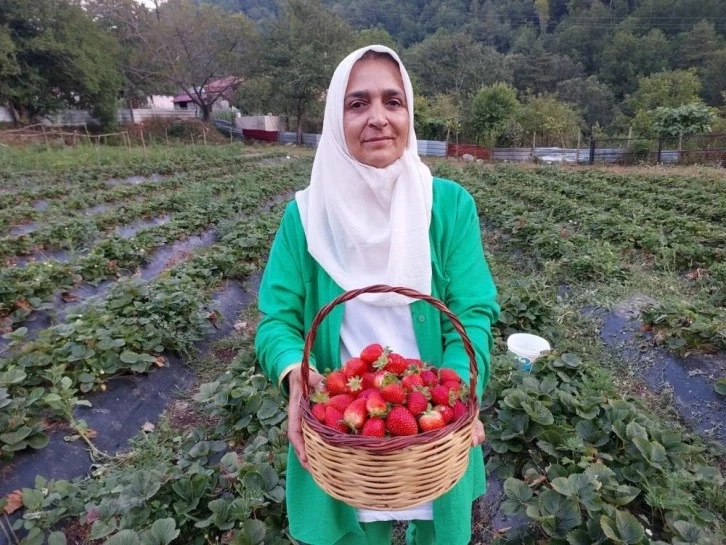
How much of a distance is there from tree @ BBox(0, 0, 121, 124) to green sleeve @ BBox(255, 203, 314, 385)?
25.7 meters

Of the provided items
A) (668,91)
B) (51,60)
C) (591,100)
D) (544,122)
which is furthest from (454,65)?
(51,60)

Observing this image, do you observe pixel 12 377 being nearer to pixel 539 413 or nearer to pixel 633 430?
pixel 539 413

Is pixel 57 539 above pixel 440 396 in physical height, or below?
below

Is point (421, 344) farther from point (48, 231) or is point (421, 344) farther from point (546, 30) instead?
point (546, 30)

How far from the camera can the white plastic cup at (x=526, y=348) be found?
135 inches

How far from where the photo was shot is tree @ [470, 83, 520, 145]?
24500 mm

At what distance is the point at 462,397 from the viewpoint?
1.23 metres

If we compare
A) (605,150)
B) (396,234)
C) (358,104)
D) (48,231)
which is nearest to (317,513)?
(396,234)

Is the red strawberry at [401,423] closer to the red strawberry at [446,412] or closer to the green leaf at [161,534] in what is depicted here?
the red strawberry at [446,412]

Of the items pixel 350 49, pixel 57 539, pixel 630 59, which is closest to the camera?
pixel 57 539

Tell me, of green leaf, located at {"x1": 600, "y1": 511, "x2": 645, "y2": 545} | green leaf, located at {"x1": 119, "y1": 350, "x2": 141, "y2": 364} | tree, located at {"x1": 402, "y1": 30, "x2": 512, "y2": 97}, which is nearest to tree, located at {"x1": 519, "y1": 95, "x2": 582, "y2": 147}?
tree, located at {"x1": 402, "y1": 30, "x2": 512, "y2": 97}

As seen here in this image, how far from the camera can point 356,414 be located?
1123 mm

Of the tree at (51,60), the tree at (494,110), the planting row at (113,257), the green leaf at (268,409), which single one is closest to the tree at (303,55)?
the tree at (51,60)

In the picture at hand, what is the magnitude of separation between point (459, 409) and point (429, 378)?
0.11 metres
